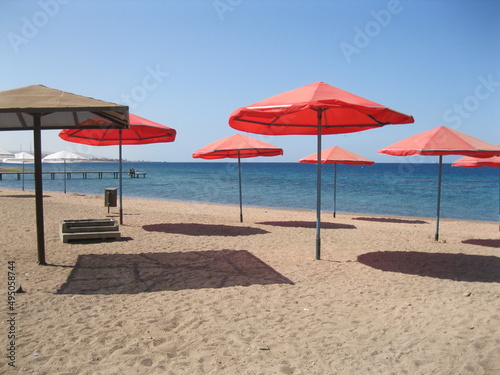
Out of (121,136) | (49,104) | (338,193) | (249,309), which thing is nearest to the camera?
(249,309)

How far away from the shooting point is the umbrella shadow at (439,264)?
555 cm

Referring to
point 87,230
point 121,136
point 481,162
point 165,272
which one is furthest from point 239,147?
point 481,162

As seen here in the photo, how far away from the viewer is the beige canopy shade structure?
185 inches

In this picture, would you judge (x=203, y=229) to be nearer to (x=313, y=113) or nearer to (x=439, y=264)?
(x=313, y=113)

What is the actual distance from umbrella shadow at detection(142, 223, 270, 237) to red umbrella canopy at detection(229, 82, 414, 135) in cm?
246

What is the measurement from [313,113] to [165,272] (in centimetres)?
364

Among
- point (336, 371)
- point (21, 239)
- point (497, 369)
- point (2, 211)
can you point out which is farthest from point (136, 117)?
point (497, 369)

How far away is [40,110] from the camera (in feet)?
15.3

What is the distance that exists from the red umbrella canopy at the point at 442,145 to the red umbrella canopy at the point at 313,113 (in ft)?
2.14

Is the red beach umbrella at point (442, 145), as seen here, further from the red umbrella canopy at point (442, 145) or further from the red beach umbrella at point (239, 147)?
the red beach umbrella at point (239, 147)

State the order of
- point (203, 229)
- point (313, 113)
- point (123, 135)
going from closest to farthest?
point (313, 113) → point (203, 229) → point (123, 135)

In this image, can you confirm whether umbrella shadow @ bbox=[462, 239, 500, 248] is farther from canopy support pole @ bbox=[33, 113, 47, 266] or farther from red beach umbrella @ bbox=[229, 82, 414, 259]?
canopy support pole @ bbox=[33, 113, 47, 266]

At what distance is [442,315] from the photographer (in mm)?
3959

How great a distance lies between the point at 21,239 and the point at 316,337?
618 cm
